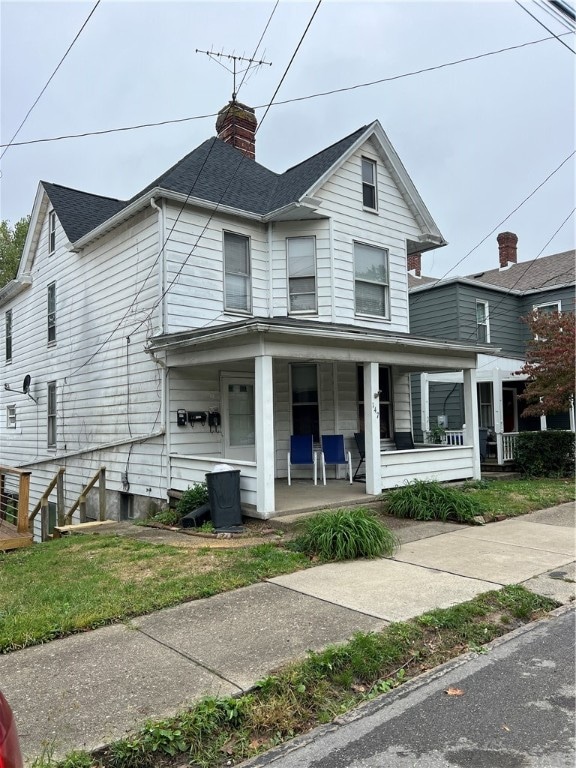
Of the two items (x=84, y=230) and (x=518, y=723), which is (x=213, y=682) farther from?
(x=84, y=230)

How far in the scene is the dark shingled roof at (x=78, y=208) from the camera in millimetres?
14100

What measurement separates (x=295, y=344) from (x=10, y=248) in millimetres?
27905

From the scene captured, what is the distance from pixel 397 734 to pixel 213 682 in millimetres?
1119

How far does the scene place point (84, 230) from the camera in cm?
1402

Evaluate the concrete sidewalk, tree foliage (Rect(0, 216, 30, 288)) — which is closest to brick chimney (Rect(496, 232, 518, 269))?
the concrete sidewalk

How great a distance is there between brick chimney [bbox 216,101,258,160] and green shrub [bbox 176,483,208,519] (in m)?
9.40

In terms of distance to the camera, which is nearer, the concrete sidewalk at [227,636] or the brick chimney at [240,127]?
the concrete sidewalk at [227,636]

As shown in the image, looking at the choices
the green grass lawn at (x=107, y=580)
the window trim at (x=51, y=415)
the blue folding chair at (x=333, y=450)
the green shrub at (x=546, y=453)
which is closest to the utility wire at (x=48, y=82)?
the green grass lawn at (x=107, y=580)

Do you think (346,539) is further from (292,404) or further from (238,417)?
(292,404)

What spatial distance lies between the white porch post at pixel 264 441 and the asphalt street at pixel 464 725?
441 centimetres

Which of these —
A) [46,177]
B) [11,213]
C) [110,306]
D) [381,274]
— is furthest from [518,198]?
[11,213]

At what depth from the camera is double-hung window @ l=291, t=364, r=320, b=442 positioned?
39.0 feet

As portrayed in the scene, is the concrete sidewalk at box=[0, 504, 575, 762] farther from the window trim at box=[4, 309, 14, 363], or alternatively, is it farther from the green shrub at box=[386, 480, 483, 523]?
the window trim at box=[4, 309, 14, 363]

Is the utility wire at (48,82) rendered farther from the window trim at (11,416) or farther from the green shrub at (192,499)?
the window trim at (11,416)
